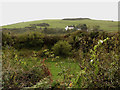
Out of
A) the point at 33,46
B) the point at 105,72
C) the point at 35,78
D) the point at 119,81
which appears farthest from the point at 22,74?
the point at 33,46

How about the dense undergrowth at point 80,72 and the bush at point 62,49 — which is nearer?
the dense undergrowth at point 80,72

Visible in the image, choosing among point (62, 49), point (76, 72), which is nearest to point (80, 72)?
point (76, 72)

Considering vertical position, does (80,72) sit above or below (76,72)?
above

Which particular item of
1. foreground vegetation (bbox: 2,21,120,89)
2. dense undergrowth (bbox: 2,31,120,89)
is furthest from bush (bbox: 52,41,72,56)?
foreground vegetation (bbox: 2,21,120,89)

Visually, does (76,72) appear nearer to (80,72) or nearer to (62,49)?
(80,72)

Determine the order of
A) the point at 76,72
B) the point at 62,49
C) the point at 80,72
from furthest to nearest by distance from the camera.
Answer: the point at 62,49
the point at 76,72
the point at 80,72

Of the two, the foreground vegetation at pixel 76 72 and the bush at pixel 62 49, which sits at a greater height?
the foreground vegetation at pixel 76 72

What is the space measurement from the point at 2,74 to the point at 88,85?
201 cm

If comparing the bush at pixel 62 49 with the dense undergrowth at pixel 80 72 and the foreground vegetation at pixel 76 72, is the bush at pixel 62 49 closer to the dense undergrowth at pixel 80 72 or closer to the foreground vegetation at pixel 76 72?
the dense undergrowth at pixel 80 72

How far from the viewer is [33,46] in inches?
485

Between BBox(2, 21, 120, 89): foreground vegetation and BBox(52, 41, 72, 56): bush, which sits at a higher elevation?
BBox(2, 21, 120, 89): foreground vegetation

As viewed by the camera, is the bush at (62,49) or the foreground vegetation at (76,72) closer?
the foreground vegetation at (76,72)

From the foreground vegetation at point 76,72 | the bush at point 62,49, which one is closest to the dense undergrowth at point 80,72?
the foreground vegetation at point 76,72

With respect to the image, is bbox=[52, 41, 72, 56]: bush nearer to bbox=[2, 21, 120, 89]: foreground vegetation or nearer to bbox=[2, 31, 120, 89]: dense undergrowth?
bbox=[2, 31, 120, 89]: dense undergrowth
